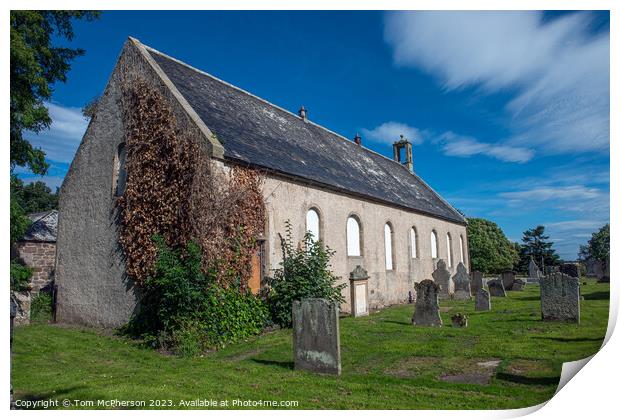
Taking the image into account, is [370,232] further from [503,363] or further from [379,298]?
[503,363]

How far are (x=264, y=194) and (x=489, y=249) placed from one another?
131ft

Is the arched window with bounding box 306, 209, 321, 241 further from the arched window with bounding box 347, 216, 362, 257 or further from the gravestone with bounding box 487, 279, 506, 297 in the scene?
the gravestone with bounding box 487, 279, 506, 297

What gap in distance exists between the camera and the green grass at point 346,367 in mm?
6645

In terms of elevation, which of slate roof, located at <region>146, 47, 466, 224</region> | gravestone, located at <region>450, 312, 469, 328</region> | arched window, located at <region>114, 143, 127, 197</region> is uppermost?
slate roof, located at <region>146, 47, 466, 224</region>

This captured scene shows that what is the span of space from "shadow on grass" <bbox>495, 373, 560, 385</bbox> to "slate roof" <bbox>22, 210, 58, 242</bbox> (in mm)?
18805

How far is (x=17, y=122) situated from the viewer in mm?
10367

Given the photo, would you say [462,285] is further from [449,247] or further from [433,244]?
[449,247]

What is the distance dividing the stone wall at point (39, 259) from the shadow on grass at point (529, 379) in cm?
1776

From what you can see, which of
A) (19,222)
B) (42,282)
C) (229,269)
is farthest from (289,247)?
(42,282)

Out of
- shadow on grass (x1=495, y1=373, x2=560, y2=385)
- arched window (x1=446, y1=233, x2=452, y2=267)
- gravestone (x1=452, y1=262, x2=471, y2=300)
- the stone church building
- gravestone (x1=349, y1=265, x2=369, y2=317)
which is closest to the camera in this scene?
shadow on grass (x1=495, y1=373, x2=560, y2=385)

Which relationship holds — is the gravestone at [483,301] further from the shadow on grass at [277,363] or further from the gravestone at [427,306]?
the shadow on grass at [277,363]

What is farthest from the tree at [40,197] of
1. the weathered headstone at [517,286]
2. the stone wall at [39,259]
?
the weathered headstone at [517,286]

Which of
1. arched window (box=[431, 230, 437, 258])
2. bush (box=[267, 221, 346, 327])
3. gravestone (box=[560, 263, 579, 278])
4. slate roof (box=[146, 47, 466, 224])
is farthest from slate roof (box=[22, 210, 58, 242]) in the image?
gravestone (box=[560, 263, 579, 278])

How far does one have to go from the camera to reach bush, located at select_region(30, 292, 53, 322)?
48.2 ft
